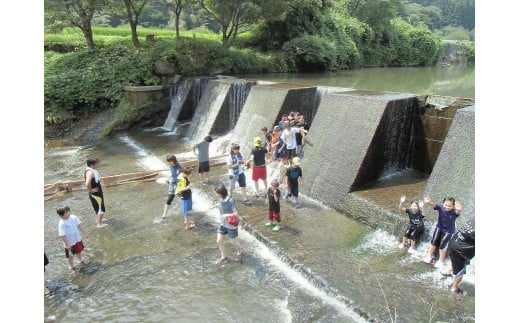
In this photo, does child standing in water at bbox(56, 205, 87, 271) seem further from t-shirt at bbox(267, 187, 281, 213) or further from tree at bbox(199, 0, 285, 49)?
tree at bbox(199, 0, 285, 49)

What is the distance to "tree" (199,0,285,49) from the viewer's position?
23031 mm

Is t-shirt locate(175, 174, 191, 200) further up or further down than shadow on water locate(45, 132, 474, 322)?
further up

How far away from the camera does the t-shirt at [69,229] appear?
6684mm

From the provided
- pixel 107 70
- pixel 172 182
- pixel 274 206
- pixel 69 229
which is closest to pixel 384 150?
pixel 274 206

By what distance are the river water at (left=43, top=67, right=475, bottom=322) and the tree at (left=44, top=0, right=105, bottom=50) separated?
12.8m

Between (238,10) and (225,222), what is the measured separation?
1941cm

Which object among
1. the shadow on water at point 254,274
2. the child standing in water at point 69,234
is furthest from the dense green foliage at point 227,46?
the child standing in water at point 69,234

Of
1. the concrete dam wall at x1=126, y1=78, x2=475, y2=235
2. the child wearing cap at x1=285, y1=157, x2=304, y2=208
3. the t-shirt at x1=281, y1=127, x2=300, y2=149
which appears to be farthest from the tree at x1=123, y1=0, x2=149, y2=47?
the child wearing cap at x1=285, y1=157, x2=304, y2=208

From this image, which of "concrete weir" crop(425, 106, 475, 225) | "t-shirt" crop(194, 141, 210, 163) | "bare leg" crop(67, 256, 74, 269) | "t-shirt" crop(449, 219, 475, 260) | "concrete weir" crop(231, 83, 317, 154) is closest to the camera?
"t-shirt" crop(449, 219, 475, 260)

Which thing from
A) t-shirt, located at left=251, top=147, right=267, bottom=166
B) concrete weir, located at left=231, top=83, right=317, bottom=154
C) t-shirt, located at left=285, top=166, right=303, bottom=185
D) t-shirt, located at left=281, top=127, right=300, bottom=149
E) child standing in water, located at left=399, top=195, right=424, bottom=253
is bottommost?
child standing in water, located at left=399, top=195, right=424, bottom=253

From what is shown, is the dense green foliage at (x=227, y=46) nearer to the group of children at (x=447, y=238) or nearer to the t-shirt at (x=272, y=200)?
the t-shirt at (x=272, y=200)

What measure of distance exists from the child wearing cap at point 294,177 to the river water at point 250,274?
1.18 feet

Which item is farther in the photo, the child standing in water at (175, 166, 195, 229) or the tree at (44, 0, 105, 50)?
the tree at (44, 0, 105, 50)

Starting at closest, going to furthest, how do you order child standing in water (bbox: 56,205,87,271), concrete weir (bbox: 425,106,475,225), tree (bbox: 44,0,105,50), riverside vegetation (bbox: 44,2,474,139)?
1. child standing in water (bbox: 56,205,87,271)
2. concrete weir (bbox: 425,106,475,225)
3. riverside vegetation (bbox: 44,2,474,139)
4. tree (bbox: 44,0,105,50)
